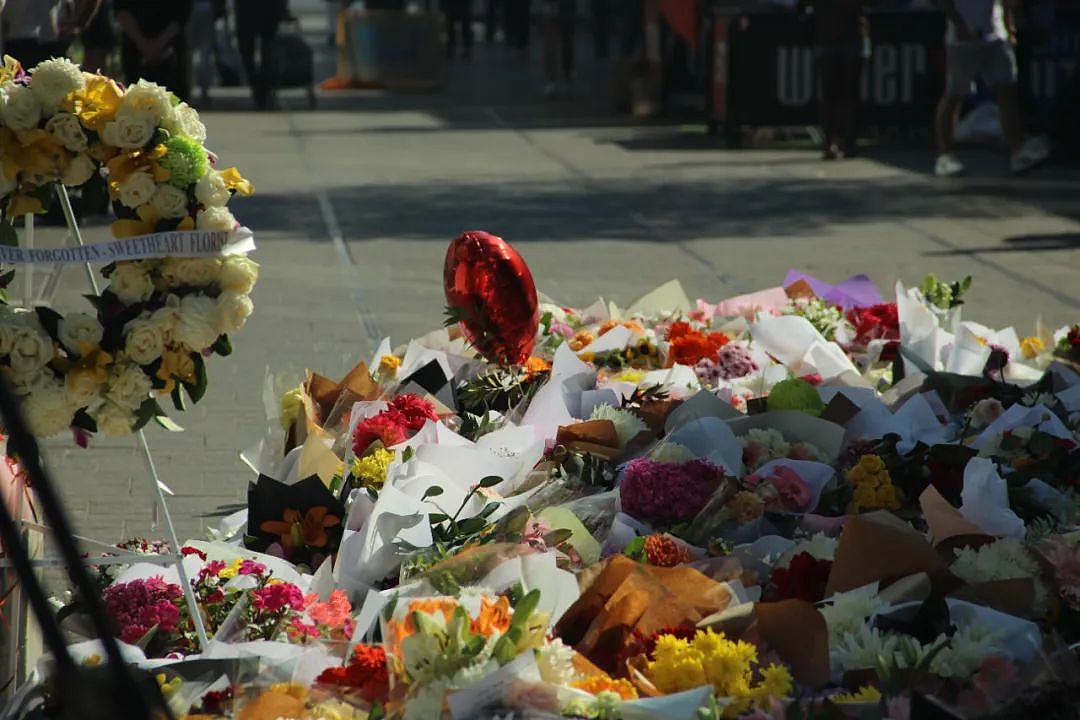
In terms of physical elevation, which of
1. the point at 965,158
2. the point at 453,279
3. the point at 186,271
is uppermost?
the point at 186,271

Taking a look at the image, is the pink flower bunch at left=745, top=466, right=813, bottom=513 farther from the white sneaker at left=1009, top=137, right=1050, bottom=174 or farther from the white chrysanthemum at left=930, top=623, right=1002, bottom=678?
the white sneaker at left=1009, top=137, right=1050, bottom=174

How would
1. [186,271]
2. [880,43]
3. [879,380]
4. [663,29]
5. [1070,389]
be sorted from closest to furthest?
[186,271]
[1070,389]
[879,380]
[880,43]
[663,29]

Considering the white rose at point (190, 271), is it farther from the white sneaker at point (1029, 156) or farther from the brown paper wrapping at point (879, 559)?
the white sneaker at point (1029, 156)

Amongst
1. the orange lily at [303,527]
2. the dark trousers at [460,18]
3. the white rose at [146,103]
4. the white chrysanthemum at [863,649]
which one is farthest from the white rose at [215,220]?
the dark trousers at [460,18]

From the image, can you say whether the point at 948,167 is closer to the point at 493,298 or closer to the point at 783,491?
the point at 493,298

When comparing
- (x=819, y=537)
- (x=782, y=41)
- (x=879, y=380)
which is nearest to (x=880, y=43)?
(x=782, y=41)

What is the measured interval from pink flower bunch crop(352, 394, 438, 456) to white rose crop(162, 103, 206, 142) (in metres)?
1.08

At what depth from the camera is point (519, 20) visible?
2550cm

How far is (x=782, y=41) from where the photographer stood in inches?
551

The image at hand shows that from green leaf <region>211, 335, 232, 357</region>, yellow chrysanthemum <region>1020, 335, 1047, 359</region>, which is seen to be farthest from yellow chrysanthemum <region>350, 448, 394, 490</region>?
yellow chrysanthemum <region>1020, 335, 1047, 359</region>

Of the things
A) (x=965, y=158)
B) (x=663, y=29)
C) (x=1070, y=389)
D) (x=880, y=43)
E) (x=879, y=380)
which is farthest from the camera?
(x=663, y=29)

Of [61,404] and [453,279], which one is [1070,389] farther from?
[61,404]

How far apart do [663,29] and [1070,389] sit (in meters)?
13.4

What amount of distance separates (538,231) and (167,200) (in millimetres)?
6624
